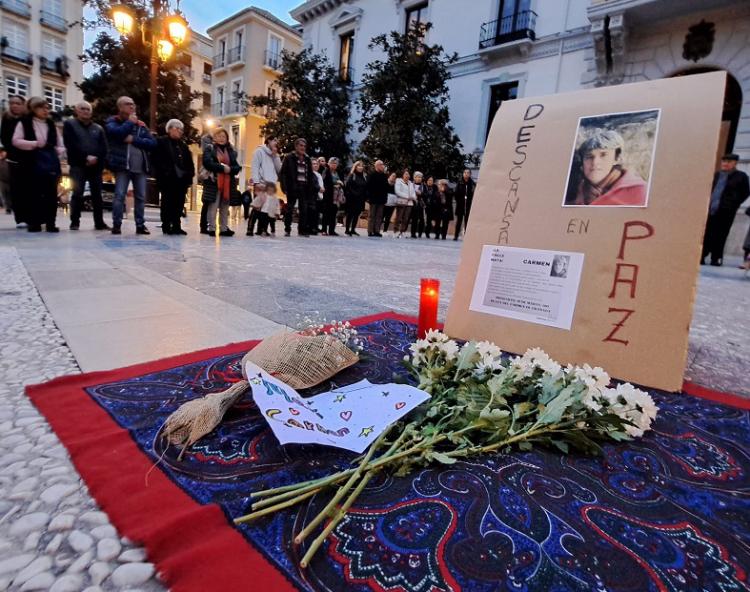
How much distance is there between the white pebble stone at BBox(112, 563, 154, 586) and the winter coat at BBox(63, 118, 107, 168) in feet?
16.9

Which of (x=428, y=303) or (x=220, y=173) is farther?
(x=220, y=173)

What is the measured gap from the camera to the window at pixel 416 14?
14.2m

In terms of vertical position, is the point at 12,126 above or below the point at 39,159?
above

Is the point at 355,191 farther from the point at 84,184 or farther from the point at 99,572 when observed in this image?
the point at 99,572

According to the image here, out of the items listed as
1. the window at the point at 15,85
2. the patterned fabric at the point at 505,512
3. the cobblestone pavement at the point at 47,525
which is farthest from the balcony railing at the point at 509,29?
the window at the point at 15,85

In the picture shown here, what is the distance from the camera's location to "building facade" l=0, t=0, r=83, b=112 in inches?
846

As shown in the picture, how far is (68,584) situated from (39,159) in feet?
17.2

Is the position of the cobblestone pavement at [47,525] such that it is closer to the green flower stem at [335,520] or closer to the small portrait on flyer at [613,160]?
the green flower stem at [335,520]

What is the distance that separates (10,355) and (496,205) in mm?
1637

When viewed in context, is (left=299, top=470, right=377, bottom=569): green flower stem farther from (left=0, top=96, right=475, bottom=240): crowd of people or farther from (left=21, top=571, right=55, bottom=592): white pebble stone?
(left=0, top=96, right=475, bottom=240): crowd of people

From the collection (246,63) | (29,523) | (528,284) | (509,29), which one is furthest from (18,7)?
(29,523)

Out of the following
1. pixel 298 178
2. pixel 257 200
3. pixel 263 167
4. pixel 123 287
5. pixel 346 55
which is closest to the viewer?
pixel 123 287

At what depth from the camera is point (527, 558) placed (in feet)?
2.01

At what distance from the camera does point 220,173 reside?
5.34m
